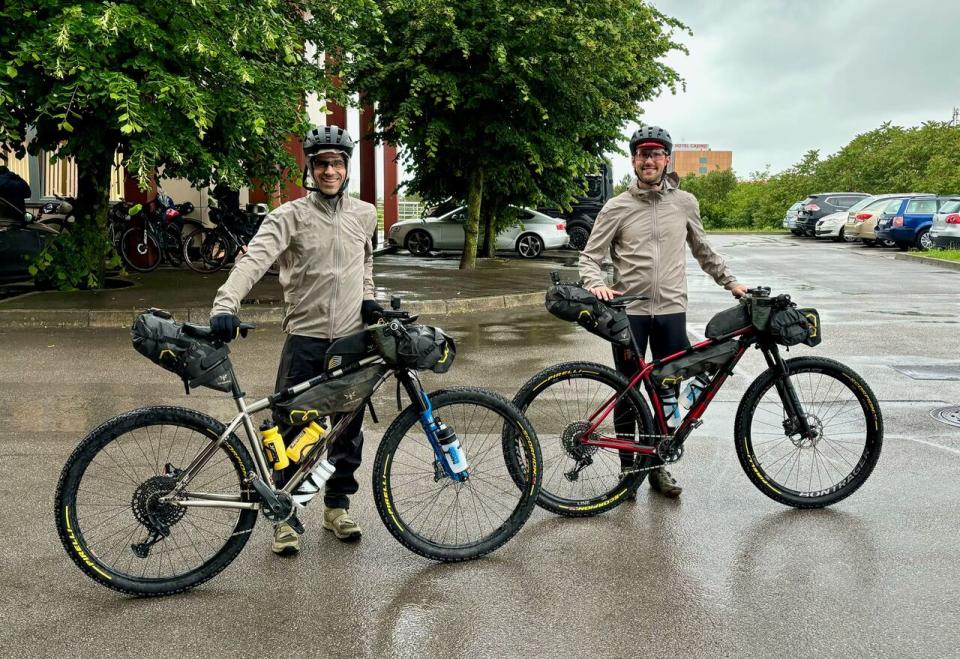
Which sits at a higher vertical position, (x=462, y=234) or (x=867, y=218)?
(x=867, y=218)

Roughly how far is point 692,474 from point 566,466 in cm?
105

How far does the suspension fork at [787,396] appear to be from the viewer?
521 cm

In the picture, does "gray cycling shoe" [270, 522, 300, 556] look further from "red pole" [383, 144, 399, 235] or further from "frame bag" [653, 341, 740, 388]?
"red pole" [383, 144, 399, 235]

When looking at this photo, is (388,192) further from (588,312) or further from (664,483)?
(588,312)

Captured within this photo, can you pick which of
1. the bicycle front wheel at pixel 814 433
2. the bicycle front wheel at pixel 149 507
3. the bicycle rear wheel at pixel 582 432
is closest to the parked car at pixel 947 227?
the bicycle front wheel at pixel 814 433

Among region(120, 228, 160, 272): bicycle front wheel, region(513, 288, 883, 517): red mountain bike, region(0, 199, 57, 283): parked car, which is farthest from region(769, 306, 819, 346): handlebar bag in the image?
region(120, 228, 160, 272): bicycle front wheel

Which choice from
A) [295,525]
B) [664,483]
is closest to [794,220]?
[664,483]

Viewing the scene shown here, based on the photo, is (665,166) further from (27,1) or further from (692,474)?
(27,1)

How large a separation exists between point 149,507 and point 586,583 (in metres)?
1.77

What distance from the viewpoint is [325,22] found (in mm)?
14070

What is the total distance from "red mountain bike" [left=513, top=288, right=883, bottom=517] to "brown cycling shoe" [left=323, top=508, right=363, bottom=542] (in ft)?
3.02

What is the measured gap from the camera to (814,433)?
17.2 ft

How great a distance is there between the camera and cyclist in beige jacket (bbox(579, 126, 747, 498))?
5457 mm

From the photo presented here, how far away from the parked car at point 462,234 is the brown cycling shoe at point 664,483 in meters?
20.3
